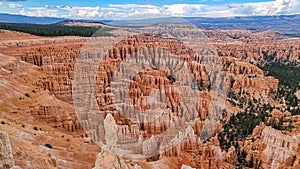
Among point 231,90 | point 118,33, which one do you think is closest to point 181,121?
point 231,90

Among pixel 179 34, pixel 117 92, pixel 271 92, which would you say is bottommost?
pixel 271 92

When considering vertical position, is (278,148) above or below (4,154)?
below

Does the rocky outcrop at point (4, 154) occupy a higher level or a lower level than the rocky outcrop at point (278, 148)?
higher

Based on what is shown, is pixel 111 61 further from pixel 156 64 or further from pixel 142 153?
pixel 142 153

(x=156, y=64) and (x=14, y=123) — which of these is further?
(x=156, y=64)

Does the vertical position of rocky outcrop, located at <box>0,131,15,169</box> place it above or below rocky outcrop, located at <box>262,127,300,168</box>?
above

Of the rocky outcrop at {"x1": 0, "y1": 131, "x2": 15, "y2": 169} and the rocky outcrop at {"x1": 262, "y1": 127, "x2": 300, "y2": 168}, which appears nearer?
the rocky outcrop at {"x1": 0, "y1": 131, "x2": 15, "y2": 169}

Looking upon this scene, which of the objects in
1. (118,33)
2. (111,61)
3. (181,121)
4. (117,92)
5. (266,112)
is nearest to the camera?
(181,121)

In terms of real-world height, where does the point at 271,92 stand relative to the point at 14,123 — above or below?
below

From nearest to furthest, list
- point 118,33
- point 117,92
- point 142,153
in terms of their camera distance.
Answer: point 142,153
point 117,92
point 118,33

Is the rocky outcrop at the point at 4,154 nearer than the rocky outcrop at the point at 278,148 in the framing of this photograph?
Yes

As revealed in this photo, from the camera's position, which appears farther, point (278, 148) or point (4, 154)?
point (278, 148)
